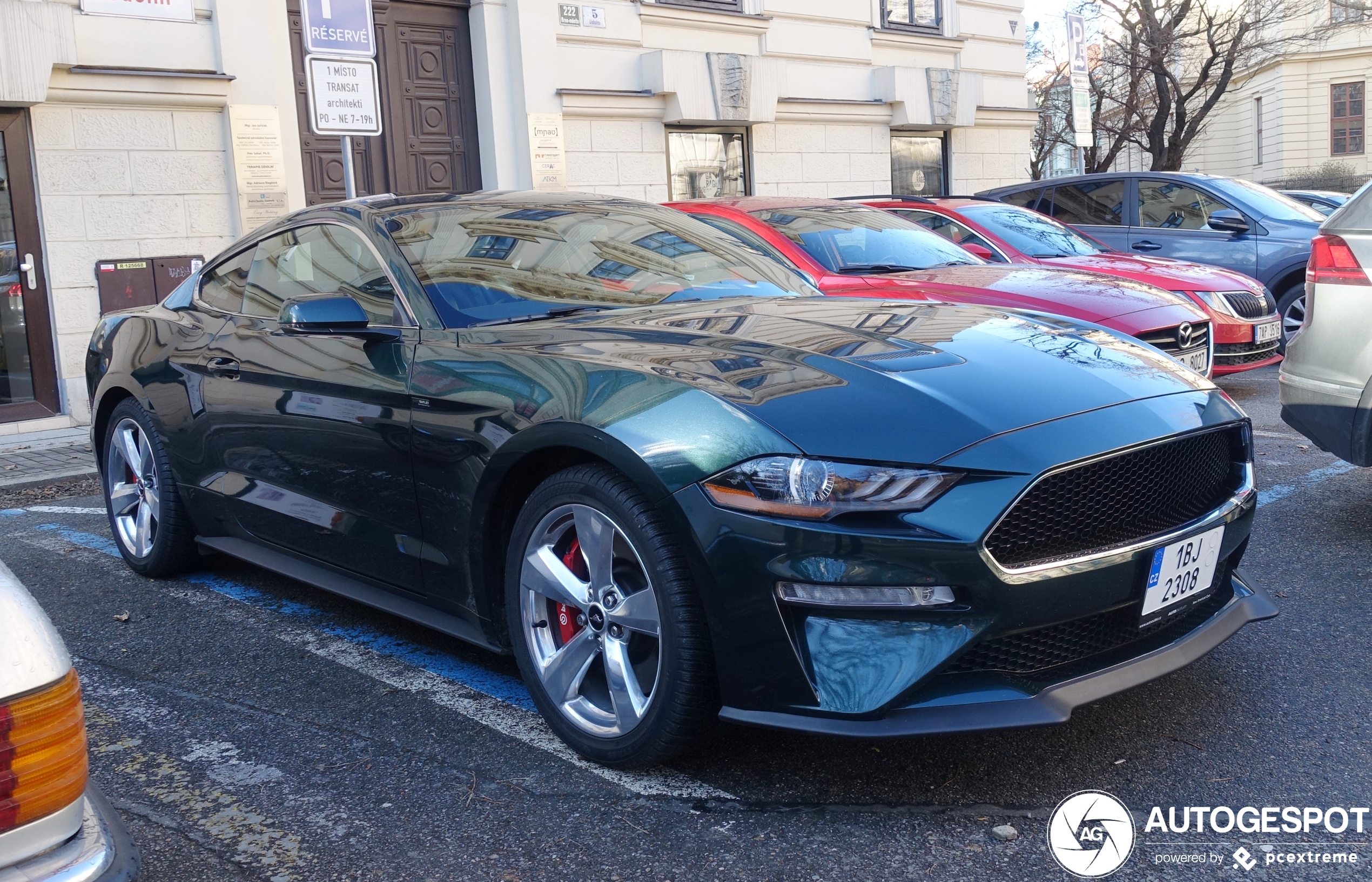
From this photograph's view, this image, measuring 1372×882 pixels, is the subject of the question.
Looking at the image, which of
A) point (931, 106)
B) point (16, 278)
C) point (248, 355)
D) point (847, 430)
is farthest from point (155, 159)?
point (931, 106)

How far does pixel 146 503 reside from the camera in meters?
4.83

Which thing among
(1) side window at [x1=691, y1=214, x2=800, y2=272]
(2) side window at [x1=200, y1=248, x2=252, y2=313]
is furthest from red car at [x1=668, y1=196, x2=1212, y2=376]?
(2) side window at [x1=200, y1=248, x2=252, y2=313]

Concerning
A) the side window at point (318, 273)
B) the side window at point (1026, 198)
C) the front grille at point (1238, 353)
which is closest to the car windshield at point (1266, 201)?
the side window at point (1026, 198)

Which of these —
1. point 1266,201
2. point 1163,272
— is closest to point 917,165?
point 1266,201

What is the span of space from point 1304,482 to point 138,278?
8.67 m

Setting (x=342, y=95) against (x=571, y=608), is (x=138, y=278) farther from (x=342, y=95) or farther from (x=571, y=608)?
(x=571, y=608)

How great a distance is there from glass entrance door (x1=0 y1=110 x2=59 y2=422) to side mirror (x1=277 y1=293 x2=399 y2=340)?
7.08 metres

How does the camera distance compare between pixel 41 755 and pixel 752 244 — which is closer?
pixel 41 755

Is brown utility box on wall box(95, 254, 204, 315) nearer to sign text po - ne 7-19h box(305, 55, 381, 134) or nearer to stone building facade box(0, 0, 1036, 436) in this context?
stone building facade box(0, 0, 1036, 436)

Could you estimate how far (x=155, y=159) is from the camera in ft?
33.1

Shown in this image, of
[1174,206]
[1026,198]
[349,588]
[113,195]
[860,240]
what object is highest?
[113,195]

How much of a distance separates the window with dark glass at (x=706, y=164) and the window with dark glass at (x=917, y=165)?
2.78 metres

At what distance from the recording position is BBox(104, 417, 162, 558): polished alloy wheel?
15.7ft

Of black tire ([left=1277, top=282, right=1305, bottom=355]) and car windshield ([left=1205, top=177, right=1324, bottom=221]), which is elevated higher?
car windshield ([left=1205, top=177, right=1324, bottom=221])
